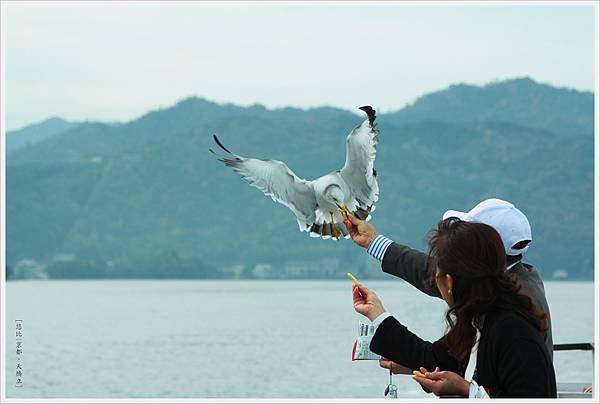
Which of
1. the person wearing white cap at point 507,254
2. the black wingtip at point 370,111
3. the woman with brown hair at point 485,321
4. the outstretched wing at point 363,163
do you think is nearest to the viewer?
the woman with brown hair at point 485,321

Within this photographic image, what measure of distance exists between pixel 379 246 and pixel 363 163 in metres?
1.11

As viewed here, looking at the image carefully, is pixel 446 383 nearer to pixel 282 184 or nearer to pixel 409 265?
pixel 409 265

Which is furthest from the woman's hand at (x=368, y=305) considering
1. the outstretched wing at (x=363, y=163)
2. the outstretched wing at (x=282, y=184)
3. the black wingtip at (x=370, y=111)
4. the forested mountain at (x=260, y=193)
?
the forested mountain at (x=260, y=193)

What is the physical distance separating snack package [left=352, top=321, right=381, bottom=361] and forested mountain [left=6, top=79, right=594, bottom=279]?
113ft

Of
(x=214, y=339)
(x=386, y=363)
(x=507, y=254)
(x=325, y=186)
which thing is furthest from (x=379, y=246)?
(x=214, y=339)

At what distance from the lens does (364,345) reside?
2307mm

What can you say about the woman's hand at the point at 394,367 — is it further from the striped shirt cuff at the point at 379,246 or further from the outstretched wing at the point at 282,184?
the outstretched wing at the point at 282,184

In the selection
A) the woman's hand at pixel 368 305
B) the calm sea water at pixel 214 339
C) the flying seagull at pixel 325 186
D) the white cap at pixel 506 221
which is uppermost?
the flying seagull at pixel 325 186

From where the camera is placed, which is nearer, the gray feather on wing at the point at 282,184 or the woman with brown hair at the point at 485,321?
the woman with brown hair at the point at 485,321

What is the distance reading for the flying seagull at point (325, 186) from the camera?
128 inches

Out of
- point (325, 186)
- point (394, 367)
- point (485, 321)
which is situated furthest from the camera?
point (325, 186)

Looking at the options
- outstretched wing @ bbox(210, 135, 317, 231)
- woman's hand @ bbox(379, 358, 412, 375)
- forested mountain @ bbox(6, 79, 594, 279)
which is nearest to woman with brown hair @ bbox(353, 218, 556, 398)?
woman's hand @ bbox(379, 358, 412, 375)

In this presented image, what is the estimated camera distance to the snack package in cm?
229

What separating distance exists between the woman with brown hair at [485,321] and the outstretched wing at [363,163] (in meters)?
1.43
